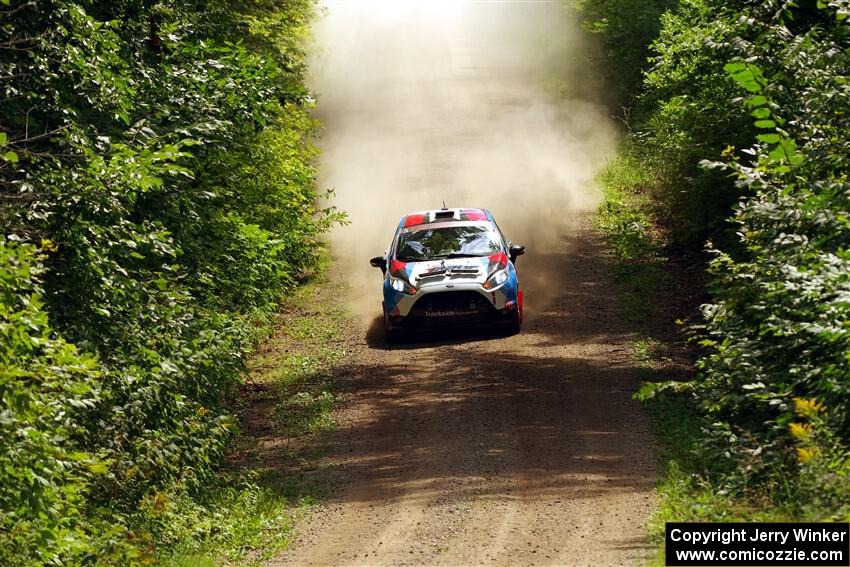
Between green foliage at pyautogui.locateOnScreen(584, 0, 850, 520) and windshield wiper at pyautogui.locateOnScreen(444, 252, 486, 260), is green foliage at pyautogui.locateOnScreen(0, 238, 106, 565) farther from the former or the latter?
windshield wiper at pyautogui.locateOnScreen(444, 252, 486, 260)

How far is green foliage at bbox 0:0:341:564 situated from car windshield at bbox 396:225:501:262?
4.24m

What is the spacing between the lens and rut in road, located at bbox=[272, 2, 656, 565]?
9898 millimetres

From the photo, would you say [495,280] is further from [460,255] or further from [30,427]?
[30,427]

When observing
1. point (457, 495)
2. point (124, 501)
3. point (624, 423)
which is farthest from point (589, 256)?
point (124, 501)

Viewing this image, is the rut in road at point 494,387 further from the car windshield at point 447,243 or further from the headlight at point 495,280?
the car windshield at point 447,243

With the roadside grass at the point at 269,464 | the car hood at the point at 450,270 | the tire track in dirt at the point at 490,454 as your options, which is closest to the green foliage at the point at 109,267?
the roadside grass at the point at 269,464

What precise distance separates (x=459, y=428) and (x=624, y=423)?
7.10ft

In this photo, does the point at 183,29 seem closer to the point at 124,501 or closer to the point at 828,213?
the point at 124,501

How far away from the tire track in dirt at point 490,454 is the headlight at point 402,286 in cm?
108

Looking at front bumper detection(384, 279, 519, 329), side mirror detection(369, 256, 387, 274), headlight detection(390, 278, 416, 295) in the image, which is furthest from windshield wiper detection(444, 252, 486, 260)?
side mirror detection(369, 256, 387, 274)

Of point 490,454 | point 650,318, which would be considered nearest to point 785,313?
point 490,454

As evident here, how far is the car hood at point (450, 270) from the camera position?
699 inches

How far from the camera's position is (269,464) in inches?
518

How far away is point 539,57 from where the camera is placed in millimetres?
51250
